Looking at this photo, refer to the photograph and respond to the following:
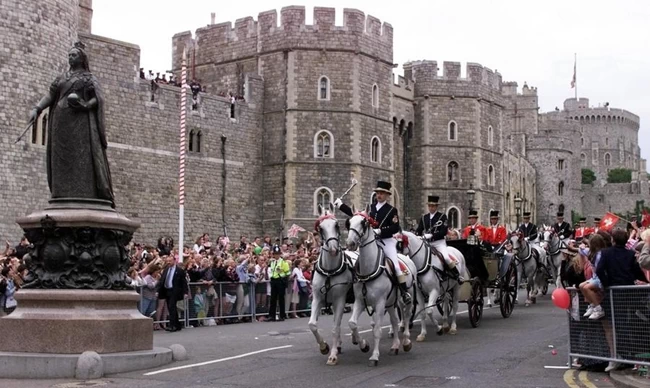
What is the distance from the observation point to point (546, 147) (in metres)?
85.4

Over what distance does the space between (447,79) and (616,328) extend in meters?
43.4

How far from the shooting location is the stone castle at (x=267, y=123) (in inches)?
1193

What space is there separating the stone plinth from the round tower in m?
18.0

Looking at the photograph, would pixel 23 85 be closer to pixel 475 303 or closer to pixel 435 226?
pixel 435 226

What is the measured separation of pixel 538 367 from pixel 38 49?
22.8 meters

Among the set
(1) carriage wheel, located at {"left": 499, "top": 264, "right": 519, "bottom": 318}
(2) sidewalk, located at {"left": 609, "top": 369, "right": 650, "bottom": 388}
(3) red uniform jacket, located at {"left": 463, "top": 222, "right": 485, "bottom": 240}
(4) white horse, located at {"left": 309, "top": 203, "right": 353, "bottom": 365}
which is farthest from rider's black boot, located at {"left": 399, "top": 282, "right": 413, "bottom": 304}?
(3) red uniform jacket, located at {"left": 463, "top": 222, "right": 485, "bottom": 240}

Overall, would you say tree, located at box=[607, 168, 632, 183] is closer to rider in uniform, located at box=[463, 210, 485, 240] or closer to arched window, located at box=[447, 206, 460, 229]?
arched window, located at box=[447, 206, 460, 229]

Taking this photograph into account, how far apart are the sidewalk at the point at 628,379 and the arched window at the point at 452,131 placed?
1681 inches

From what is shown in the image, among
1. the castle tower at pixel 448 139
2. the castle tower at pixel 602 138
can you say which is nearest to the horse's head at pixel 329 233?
the castle tower at pixel 448 139

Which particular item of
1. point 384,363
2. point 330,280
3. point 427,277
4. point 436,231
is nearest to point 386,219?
point 330,280

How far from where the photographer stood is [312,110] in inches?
1713

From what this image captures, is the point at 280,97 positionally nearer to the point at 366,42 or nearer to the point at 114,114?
the point at 366,42

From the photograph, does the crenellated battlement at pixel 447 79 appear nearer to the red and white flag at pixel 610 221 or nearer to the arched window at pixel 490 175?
Answer: the arched window at pixel 490 175

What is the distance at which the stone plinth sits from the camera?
11.8 metres
